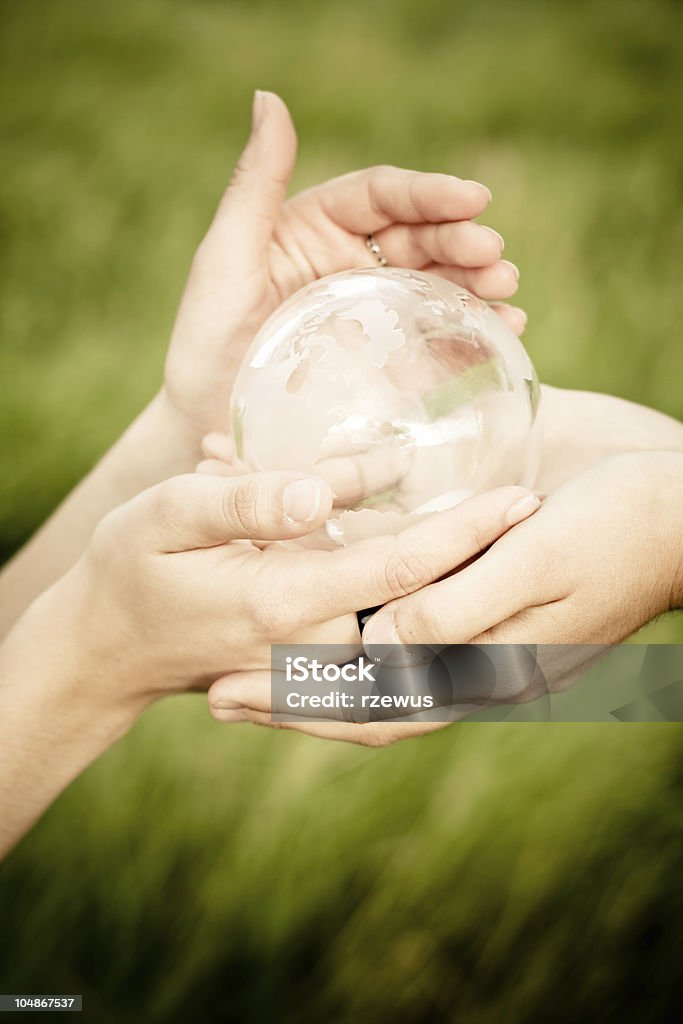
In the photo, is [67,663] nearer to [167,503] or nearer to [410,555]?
[167,503]

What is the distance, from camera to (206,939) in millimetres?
1395

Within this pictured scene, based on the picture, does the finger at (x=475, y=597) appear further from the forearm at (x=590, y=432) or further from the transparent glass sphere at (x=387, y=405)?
the forearm at (x=590, y=432)

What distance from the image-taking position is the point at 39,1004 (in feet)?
3.77

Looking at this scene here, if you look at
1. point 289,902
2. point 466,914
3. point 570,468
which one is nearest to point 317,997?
point 289,902

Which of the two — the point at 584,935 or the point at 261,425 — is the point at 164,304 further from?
the point at 584,935

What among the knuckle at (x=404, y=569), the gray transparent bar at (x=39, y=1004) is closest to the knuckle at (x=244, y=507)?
the knuckle at (x=404, y=569)

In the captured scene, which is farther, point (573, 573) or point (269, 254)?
point (269, 254)

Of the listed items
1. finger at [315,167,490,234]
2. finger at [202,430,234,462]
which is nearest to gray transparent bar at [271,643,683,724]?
finger at [202,430,234,462]

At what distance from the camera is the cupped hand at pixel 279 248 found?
104cm

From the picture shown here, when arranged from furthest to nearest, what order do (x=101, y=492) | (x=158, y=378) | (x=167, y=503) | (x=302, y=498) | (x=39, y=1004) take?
(x=158, y=378) < (x=101, y=492) < (x=39, y=1004) < (x=167, y=503) < (x=302, y=498)

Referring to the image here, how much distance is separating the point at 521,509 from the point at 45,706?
59 cm

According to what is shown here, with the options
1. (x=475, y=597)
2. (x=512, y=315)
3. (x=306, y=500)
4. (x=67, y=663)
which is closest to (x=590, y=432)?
(x=512, y=315)

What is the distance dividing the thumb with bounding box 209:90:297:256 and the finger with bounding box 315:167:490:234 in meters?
0.07

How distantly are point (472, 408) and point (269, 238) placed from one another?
48cm
